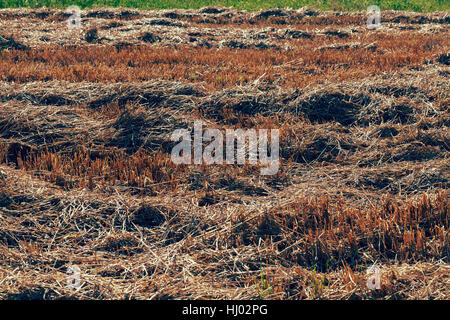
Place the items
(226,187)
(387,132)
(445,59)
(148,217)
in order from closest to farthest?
(148,217) < (226,187) < (387,132) < (445,59)

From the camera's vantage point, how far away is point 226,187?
13.7ft

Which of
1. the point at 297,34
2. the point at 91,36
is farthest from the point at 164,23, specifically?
the point at 297,34

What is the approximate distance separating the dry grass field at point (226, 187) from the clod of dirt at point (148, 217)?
0.04 ft

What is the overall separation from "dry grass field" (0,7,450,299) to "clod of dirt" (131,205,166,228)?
0.5 inches

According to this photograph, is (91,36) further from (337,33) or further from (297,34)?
(337,33)

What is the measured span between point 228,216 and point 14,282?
1.59m

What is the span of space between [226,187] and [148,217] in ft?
2.76

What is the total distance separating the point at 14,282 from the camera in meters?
2.88

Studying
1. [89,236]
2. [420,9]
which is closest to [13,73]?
[89,236]

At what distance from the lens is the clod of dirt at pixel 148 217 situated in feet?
11.9

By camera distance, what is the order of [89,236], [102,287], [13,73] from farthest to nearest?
[13,73] < [89,236] < [102,287]
